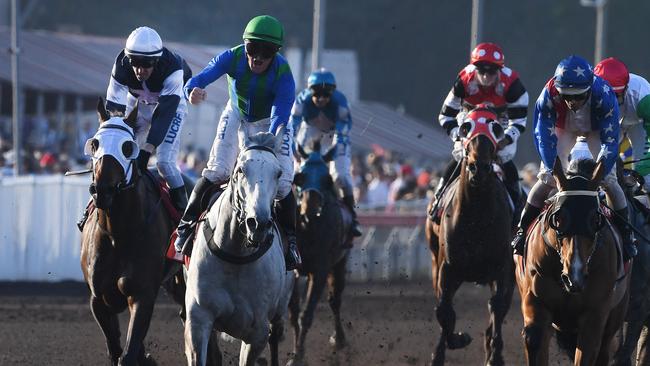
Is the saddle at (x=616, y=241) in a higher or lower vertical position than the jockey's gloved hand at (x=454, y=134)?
lower

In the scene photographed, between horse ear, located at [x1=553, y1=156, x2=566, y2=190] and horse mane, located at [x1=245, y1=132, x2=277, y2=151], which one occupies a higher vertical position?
horse mane, located at [x1=245, y1=132, x2=277, y2=151]

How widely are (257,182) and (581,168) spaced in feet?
6.90

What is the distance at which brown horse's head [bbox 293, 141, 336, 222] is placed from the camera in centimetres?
1339

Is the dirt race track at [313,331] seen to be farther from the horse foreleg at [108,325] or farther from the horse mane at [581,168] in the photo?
the horse mane at [581,168]

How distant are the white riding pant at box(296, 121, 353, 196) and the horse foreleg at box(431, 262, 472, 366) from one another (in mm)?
2897

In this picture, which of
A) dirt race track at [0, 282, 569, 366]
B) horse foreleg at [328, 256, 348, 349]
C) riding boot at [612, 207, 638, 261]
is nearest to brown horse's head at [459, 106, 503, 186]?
riding boot at [612, 207, 638, 261]

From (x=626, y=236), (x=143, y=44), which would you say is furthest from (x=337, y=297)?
(x=626, y=236)

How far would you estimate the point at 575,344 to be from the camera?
30.1 ft

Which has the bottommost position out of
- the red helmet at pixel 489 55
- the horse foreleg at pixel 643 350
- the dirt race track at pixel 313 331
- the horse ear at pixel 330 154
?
the dirt race track at pixel 313 331

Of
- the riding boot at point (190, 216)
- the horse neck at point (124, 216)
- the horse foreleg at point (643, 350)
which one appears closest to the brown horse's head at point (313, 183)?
the horse foreleg at point (643, 350)

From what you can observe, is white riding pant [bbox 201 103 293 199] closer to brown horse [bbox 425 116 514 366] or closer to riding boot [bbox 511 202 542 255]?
riding boot [bbox 511 202 542 255]

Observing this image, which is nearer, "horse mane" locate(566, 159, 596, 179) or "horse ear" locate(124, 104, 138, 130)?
"horse mane" locate(566, 159, 596, 179)

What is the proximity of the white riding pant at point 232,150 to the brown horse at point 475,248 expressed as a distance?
7.30 ft

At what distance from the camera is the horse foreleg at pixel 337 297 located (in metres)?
13.4
